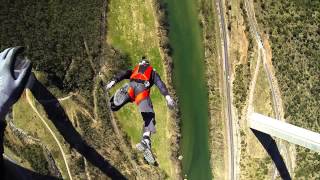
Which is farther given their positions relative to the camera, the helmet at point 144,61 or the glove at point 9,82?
the helmet at point 144,61

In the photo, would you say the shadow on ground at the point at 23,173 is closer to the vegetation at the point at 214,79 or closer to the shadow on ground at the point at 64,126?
the shadow on ground at the point at 64,126

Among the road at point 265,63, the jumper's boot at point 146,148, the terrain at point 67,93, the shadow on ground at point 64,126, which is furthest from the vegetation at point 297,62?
the shadow on ground at point 64,126

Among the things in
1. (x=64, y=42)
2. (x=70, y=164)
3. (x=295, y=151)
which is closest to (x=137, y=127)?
(x=70, y=164)

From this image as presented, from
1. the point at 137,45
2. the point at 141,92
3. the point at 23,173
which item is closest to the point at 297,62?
the point at 141,92

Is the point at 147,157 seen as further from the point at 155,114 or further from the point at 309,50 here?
the point at 309,50

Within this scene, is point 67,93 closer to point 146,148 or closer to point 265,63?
point 146,148

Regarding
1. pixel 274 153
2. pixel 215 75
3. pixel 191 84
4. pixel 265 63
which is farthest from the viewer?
pixel 191 84

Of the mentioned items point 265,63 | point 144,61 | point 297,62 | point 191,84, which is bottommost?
point 191,84
